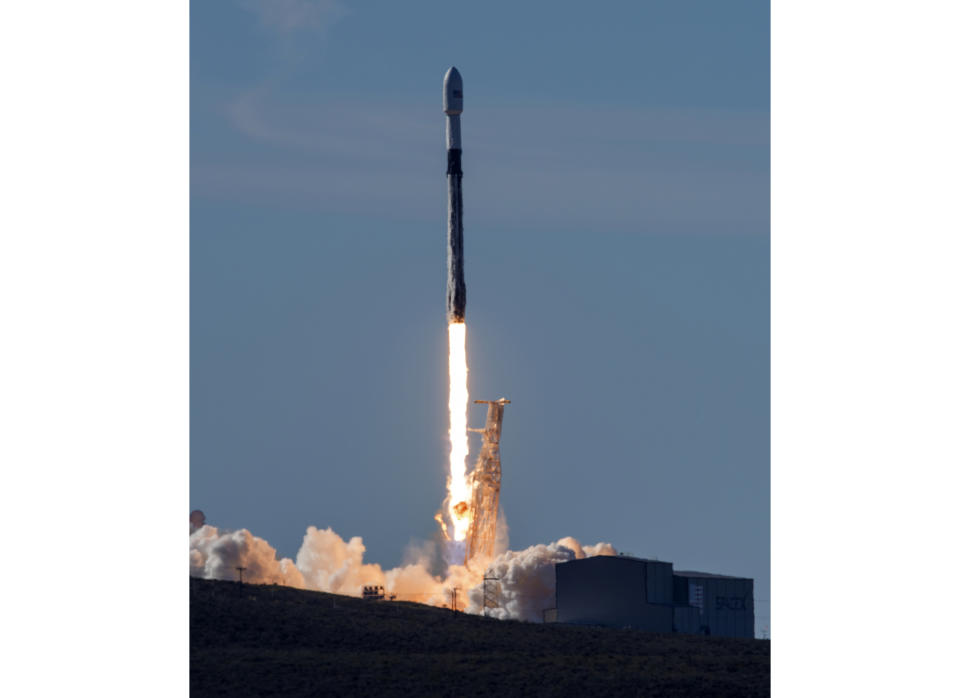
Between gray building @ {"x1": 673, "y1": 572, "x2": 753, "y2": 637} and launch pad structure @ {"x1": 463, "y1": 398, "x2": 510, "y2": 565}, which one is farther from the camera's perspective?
launch pad structure @ {"x1": 463, "y1": 398, "x2": 510, "y2": 565}

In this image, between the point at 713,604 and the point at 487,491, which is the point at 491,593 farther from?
the point at 713,604

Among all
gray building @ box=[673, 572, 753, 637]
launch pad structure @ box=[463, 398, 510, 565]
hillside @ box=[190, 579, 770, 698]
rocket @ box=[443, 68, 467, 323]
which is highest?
rocket @ box=[443, 68, 467, 323]

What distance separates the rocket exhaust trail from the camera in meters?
132

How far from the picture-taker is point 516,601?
449 feet

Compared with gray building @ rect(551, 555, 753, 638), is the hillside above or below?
below

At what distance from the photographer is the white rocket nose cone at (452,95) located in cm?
13900

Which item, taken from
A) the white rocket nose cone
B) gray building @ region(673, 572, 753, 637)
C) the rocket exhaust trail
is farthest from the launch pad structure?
the white rocket nose cone

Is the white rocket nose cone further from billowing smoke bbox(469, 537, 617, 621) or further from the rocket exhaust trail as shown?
billowing smoke bbox(469, 537, 617, 621)

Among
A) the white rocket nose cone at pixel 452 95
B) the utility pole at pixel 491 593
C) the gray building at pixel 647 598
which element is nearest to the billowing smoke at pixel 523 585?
the utility pole at pixel 491 593

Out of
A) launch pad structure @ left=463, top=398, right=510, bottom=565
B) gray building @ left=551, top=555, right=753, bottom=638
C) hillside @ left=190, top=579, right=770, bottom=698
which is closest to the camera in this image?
hillside @ left=190, top=579, right=770, bottom=698

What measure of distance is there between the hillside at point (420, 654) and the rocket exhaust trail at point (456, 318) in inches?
534

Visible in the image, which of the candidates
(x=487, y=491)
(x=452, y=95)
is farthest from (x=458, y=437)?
(x=452, y=95)

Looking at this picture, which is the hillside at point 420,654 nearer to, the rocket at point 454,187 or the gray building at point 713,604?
the gray building at point 713,604
